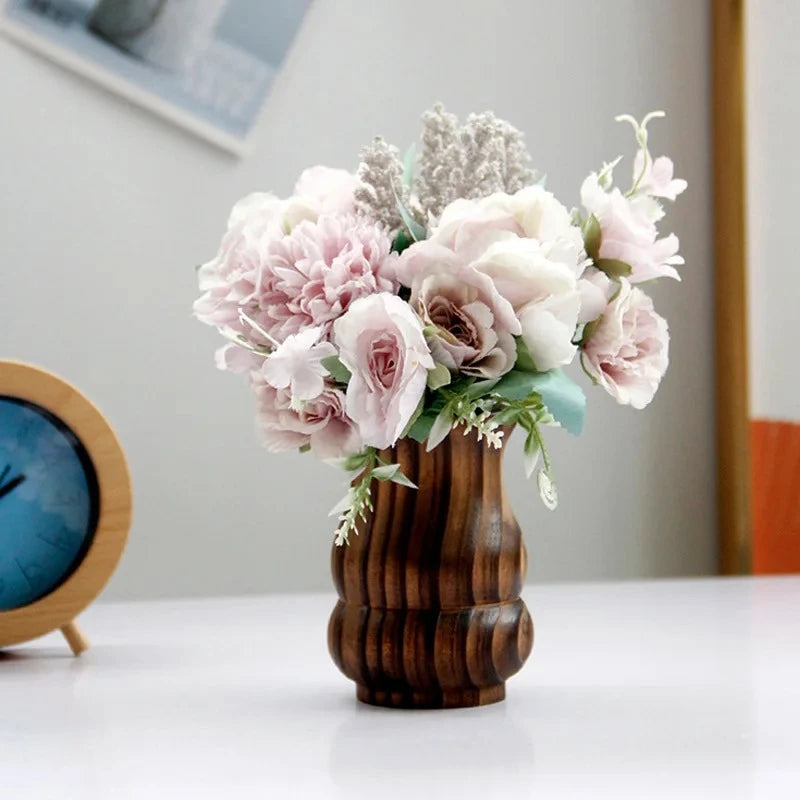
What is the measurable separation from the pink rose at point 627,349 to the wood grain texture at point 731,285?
1032 millimetres

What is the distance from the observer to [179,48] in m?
1.70

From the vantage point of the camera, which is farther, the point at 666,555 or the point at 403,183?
the point at 666,555

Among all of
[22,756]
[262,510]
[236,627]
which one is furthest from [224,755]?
[262,510]

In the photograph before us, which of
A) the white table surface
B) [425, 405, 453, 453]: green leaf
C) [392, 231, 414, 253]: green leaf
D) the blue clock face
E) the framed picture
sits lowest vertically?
the white table surface

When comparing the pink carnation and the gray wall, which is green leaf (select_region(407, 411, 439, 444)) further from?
the gray wall

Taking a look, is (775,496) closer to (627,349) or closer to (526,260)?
(627,349)

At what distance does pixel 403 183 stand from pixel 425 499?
0.22 meters

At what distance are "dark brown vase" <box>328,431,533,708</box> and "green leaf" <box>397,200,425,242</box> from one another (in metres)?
0.14

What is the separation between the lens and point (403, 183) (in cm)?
88

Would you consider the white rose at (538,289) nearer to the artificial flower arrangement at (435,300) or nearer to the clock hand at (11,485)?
the artificial flower arrangement at (435,300)

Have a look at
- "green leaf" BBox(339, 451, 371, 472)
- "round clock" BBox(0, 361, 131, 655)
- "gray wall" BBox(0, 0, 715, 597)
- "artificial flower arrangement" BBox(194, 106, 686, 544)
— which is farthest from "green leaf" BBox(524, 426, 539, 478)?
"gray wall" BBox(0, 0, 715, 597)

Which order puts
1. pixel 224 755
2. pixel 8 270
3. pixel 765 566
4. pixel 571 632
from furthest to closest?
pixel 765 566 → pixel 8 270 → pixel 571 632 → pixel 224 755

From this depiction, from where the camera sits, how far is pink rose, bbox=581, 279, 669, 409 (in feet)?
2.86

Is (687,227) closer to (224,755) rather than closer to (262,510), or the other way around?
(262,510)
